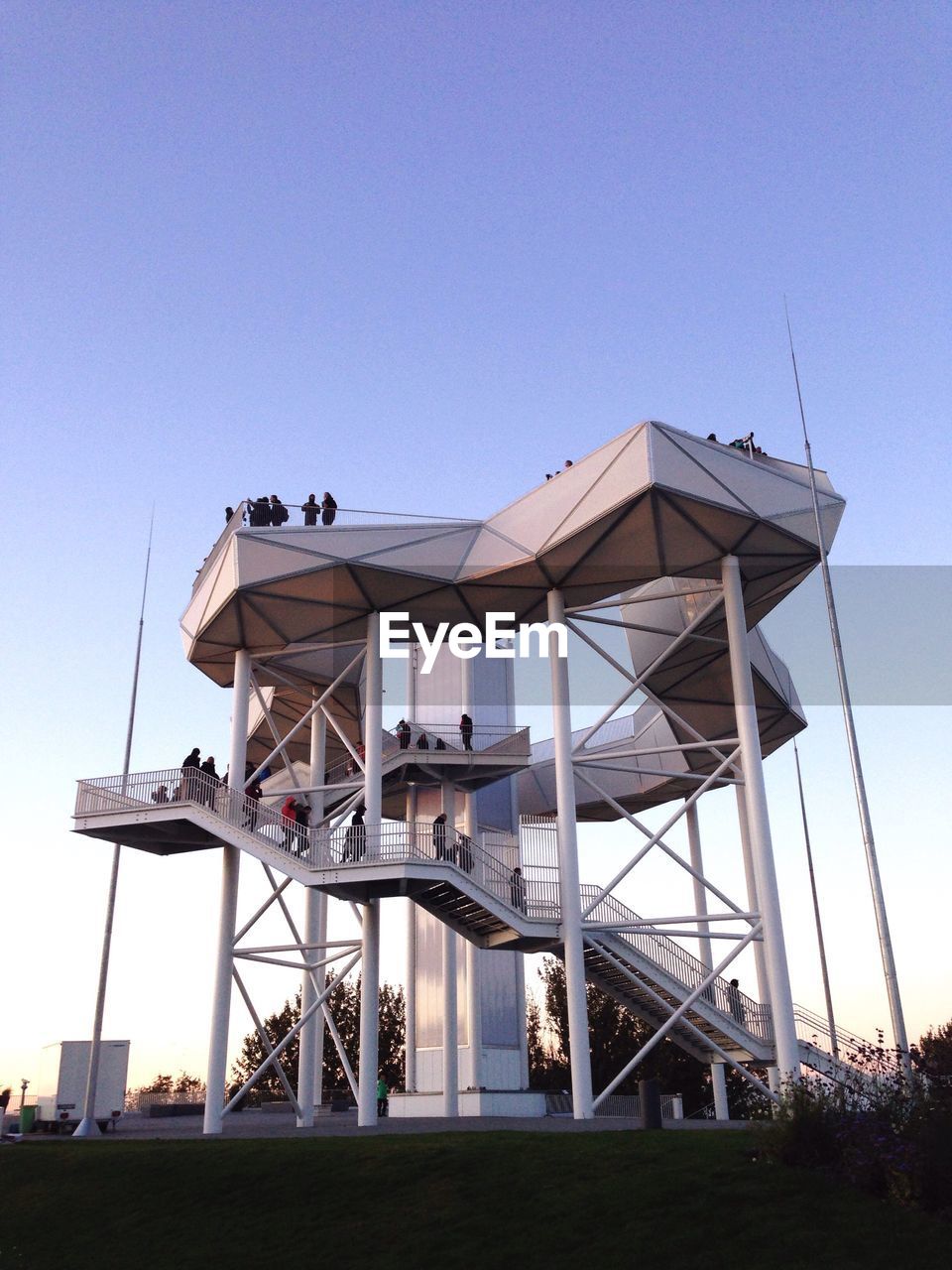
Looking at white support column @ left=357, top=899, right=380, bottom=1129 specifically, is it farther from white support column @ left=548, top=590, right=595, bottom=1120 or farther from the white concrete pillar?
the white concrete pillar

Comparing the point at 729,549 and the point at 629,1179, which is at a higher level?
the point at 729,549

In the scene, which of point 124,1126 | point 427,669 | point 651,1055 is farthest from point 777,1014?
point 651,1055

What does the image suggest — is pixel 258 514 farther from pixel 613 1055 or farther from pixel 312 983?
pixel 613 1055

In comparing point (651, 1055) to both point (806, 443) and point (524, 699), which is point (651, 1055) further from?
point (806, 443)

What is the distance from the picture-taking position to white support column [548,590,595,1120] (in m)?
26.0

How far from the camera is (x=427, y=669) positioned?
129ft

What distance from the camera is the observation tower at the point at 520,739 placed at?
26562 millimetres

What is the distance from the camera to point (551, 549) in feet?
90.1

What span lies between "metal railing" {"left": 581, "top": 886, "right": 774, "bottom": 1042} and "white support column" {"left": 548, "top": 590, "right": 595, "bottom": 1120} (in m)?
0.88

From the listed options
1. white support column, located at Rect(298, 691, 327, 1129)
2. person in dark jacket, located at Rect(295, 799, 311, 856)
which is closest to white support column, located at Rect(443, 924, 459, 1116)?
white support column, located at Rect(298, 691, 327, 1129)

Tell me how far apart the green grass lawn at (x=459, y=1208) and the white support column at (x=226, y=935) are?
635 centimetres

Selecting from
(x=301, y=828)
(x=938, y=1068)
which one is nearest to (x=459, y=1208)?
A: (x=938, y=1068)

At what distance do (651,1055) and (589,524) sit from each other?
41.1m

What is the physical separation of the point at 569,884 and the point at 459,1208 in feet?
41.0
